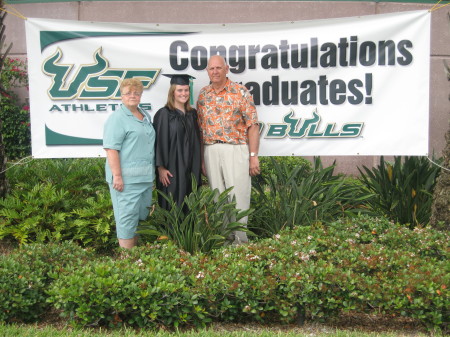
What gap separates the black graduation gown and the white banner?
105 cm

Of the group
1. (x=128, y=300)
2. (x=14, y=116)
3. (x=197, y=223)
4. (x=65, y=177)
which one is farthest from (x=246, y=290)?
(x=14, y=116)

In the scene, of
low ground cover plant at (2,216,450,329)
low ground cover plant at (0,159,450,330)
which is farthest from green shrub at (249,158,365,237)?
low ground cover plant at (2,216,450,329)

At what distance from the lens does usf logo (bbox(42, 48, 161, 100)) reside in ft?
19.3

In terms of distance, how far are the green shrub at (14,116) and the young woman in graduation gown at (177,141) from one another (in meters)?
5.57

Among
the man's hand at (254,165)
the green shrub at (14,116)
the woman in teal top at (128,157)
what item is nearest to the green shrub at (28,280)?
the woman in teal top at (128,157)

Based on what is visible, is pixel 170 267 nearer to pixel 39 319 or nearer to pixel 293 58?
pixel 39 319

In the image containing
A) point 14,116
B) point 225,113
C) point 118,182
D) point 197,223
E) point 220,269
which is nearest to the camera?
point 220,269

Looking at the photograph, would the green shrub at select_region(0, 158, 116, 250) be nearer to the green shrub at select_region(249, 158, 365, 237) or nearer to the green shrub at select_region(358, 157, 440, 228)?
the green shrub at select_region(249, 158, 365, 237)

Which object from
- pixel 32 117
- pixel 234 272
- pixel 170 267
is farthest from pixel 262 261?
pixel 32 117

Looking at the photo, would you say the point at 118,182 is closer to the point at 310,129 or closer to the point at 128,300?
A: the point at 128,300

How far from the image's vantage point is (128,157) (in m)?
4.77

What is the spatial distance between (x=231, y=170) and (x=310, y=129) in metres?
1.22

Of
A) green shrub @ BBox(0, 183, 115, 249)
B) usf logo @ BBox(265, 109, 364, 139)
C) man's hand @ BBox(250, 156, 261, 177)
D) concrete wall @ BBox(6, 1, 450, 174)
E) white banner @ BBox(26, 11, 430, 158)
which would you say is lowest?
green shrub @ BBox(0, 183, 115, 249)

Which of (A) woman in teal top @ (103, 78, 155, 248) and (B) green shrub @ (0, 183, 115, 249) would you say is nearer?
(A) woman in teal top @ (103, 78, 155, 248)
